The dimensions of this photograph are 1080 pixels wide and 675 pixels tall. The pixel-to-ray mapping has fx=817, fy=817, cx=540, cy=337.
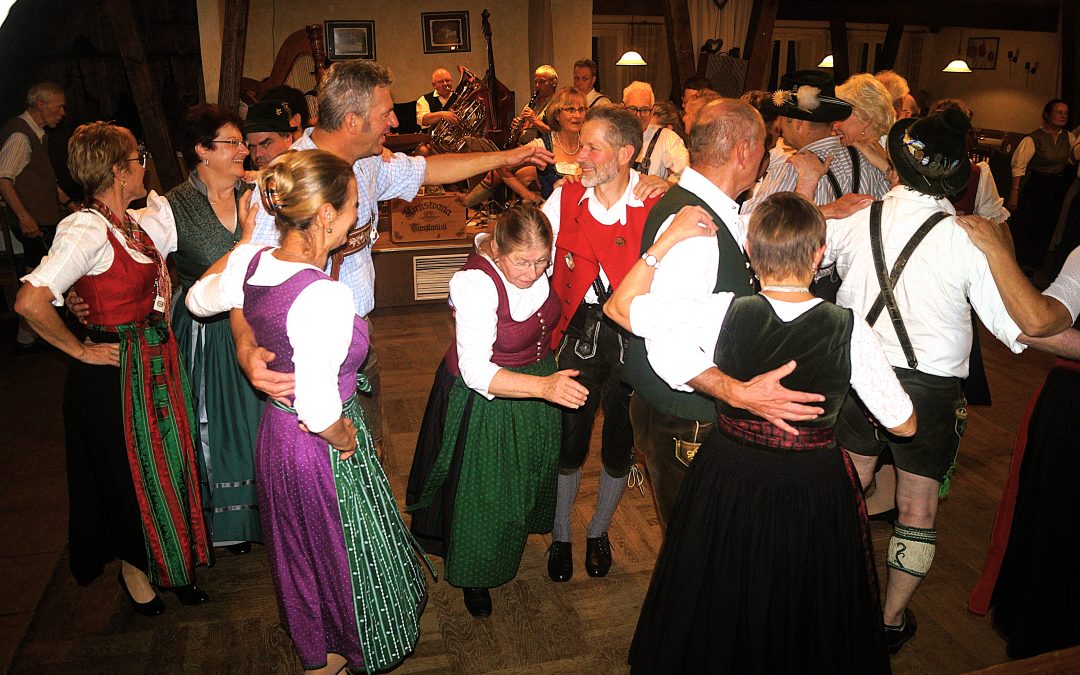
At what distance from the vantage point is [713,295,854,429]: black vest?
5.84 ft

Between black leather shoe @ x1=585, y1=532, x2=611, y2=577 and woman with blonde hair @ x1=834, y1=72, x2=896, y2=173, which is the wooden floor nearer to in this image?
black leather shoe @ x1=585, y1=532, x2=611, y2=577

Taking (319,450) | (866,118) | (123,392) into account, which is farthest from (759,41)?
(319,450)

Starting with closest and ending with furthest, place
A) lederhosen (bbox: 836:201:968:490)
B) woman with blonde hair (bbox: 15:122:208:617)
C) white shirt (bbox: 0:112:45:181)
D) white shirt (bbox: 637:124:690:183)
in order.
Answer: lederhosen (bbox: 836:201:968:490) < woman with blonde hair (bbox: 15:122:208:617) < white shirt (bbox: 637:124:690:183) < white shirt (bbox: 0:112:45:181)

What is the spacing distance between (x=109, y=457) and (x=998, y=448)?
3864 millimetres

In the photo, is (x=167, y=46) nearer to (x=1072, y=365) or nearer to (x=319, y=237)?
(x=319, y=237)

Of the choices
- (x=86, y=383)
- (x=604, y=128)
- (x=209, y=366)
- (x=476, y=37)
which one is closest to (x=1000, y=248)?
(x=604, y=128)

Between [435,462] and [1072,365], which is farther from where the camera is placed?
[435,462]

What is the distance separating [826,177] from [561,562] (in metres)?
1.72

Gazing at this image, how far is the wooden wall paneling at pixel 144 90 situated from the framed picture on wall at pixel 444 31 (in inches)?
160

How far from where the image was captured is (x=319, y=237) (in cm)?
190

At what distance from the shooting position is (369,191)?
2852 mm

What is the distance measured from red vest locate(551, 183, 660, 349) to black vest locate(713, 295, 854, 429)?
0.81 m

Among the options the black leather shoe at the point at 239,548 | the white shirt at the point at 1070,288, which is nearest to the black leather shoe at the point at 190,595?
the black leather shoe at the point at 239,548

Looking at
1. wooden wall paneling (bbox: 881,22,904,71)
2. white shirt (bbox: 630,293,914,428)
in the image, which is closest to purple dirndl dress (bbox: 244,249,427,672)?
white shirt (bbox: 630,293,914,428)
